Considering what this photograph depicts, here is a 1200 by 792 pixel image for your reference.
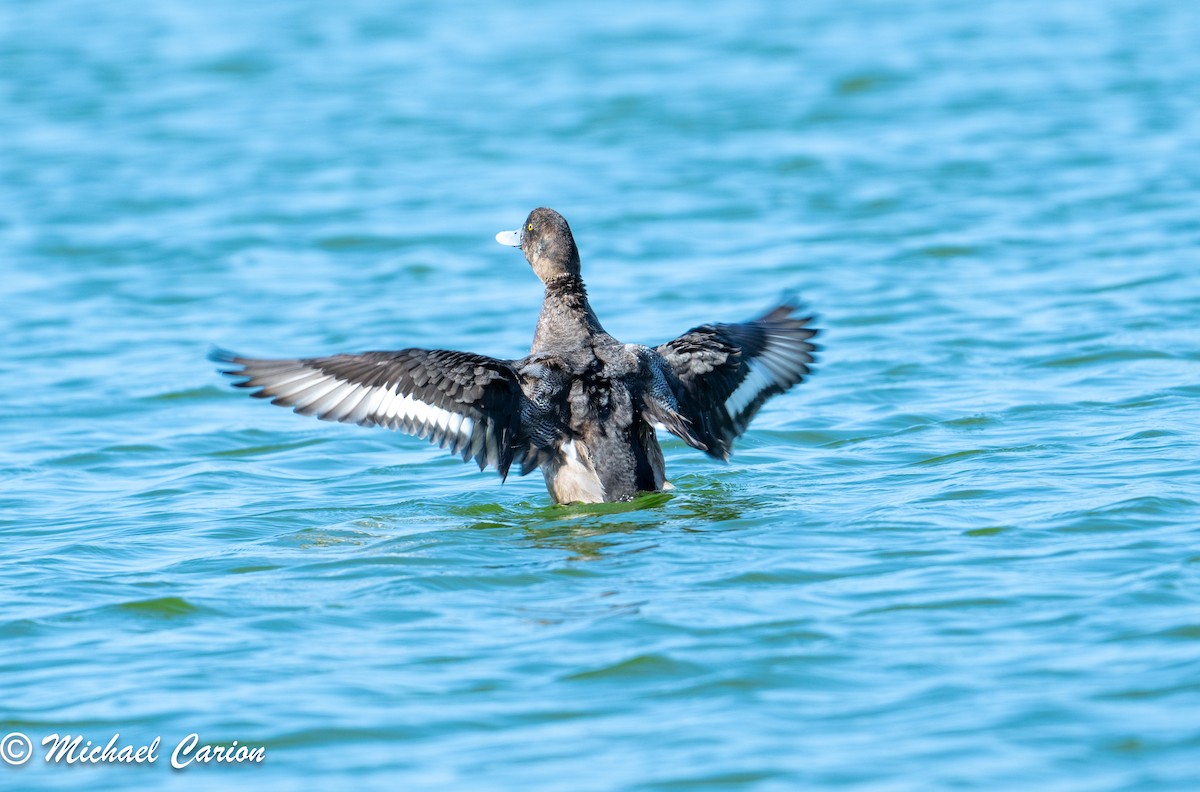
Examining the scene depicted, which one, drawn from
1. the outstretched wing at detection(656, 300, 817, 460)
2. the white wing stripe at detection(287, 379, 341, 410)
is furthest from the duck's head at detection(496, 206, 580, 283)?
the white wing stripe at detection(287, 379, 341, 410)

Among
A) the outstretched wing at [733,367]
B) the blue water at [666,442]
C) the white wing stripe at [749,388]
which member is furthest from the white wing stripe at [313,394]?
the white wing stripe at [749,388]

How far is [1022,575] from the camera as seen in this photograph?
730 cm

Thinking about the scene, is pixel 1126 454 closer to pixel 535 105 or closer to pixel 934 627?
pixel 934 627

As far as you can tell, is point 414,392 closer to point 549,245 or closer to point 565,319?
point 565,319

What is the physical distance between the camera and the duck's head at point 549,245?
970cm

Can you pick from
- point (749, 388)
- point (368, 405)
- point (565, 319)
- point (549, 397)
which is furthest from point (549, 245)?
point (368, 405)

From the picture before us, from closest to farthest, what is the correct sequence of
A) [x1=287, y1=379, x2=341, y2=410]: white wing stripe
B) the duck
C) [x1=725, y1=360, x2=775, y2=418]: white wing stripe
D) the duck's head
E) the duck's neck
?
[x1=287, y1=379, x2=341, y2=410]: white wing stripe → the duck → the duck's neck → [x1=725, y1=360, x2=775, y2=418]: white wing stripe → the duck's head

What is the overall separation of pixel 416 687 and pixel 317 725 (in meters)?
0.46

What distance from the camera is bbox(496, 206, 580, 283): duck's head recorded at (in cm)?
970

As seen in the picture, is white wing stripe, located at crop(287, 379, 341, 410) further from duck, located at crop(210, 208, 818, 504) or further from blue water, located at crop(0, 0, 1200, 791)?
blue water, located at crop(0, 0, 1200, 791)

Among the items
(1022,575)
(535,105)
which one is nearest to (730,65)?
(535,105)

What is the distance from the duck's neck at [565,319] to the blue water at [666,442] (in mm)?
1015

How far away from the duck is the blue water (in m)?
0.32

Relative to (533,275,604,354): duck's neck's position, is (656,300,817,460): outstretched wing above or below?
below
